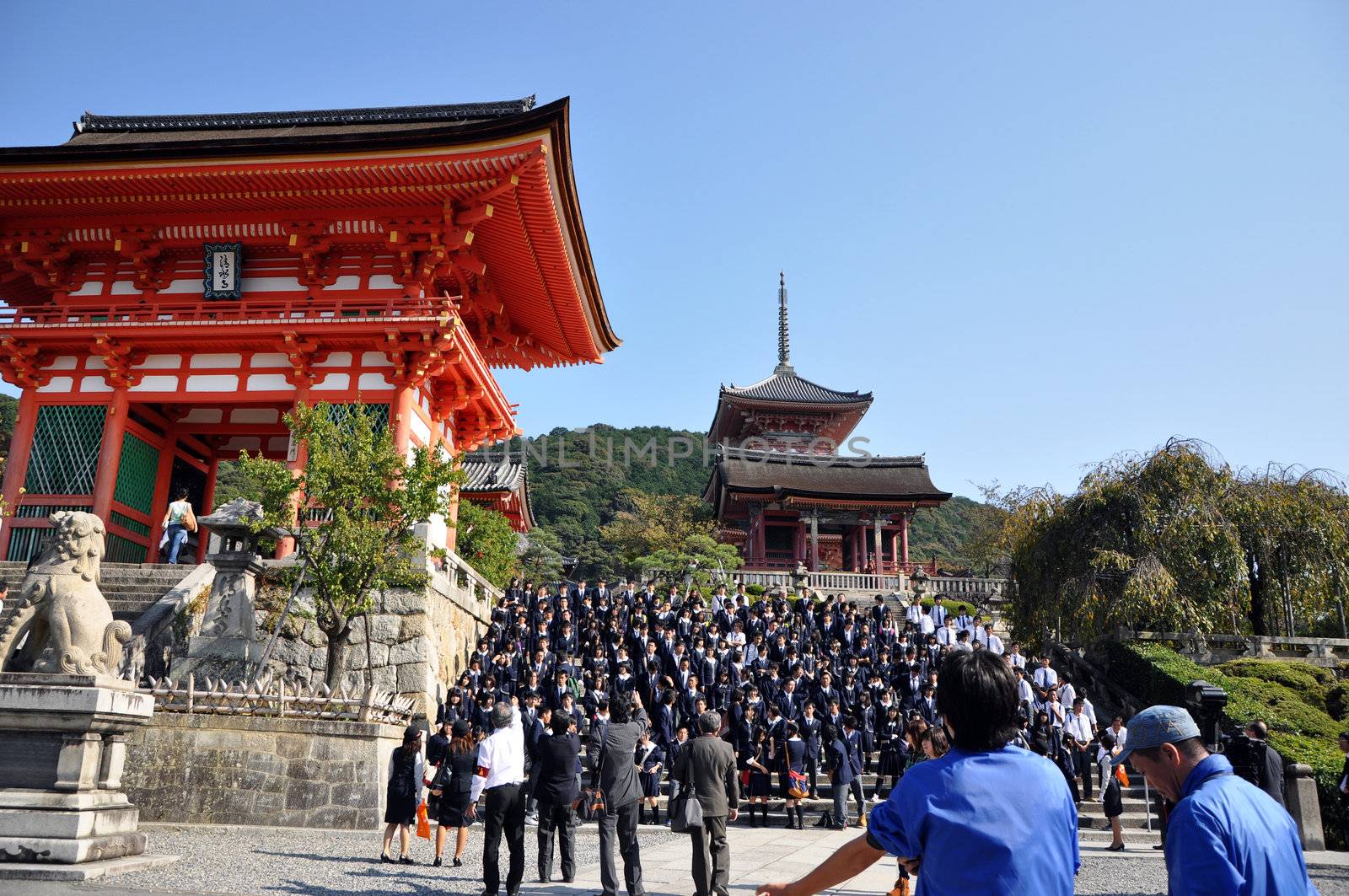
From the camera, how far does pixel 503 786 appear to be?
7.18 metres

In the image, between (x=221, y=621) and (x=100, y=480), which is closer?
(x=221, y=621)

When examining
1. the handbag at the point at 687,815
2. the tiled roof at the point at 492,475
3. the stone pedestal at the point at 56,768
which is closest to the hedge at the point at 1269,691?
the handbag at the point at 687,815

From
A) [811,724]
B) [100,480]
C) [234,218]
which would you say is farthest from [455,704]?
[234,218]

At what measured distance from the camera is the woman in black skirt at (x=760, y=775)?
1254cm

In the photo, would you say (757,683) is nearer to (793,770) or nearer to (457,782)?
(793,770)

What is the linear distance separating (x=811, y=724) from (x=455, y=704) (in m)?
5.23

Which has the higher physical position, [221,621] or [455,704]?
[221,621]

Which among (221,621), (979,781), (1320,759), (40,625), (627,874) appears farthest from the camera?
(221,621)

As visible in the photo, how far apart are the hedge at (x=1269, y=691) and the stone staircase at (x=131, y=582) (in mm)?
16575

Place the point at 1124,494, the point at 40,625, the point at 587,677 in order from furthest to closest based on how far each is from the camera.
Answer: the point at 1124,494
the point at 587,677
the point at 40,625

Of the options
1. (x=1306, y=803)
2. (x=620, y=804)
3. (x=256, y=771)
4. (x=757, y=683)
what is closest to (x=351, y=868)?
(x=620, y=804)

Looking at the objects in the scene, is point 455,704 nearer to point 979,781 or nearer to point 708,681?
point 708,681

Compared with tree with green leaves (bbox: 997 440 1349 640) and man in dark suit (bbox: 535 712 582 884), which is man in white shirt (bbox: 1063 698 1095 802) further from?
man in dark suit (bbox: 535 712 582 884)

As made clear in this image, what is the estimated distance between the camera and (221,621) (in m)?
13.7
